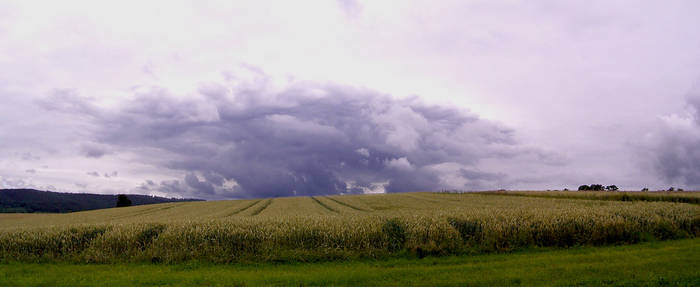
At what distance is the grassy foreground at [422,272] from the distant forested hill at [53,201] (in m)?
133

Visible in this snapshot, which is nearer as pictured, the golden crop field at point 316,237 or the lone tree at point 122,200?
the golden crop field at point 316,237

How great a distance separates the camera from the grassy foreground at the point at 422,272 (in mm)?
12992

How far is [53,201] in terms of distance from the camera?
147 meters

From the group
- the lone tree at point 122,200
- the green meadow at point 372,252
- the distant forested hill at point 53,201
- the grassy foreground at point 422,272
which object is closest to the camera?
the grassy foreground at point 422,272

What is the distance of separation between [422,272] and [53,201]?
169 metres

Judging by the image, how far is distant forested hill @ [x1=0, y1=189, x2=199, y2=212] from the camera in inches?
5167

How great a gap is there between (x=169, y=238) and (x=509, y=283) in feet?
47.7

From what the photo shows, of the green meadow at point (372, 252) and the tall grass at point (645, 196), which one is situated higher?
the tall grass at point (645, 196)

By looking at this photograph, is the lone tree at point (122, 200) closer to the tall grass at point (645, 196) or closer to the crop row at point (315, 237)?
the crop row at point (315, 237)

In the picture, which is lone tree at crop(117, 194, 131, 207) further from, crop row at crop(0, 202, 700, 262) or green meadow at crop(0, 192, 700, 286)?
green meadow at crop(0, 192, 700, 286)

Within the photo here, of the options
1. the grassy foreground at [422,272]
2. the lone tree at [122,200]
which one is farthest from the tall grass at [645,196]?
the lone tree at [122,200]

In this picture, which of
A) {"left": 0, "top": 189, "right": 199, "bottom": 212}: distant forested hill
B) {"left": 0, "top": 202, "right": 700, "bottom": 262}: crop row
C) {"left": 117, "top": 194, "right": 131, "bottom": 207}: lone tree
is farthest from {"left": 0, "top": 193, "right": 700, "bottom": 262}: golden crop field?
{"left": 0, "top": 189, "right": 199, "bottom": 212}: distant forested hill

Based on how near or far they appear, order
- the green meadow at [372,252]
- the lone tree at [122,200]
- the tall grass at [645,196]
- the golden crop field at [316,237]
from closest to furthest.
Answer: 1. the green meadow at [372,252]
2. the golden crop field at [316,237]
3. the tall grass at [645,196]
4. the lone tree at [122,200]

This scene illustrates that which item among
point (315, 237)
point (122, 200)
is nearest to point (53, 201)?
point (122, 200)
